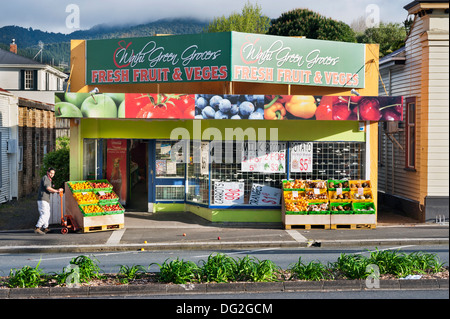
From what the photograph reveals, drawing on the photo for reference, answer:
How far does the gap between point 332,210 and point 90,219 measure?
7.33 m

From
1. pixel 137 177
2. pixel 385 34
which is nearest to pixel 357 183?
pixel 137 177

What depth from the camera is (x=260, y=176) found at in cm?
1852

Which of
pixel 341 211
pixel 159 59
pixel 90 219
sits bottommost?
pixel 90 219

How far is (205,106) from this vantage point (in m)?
17.2

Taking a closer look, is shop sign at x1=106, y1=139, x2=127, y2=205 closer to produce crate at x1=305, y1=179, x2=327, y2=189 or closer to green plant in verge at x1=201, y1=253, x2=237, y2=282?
produce crate at x1=305, y1=179, x2=327, y2=189

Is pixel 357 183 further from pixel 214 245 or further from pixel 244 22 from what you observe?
pixel 244 22

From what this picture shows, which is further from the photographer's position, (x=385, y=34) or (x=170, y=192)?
(x=385, y=34)

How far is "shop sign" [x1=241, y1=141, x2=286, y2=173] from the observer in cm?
1844

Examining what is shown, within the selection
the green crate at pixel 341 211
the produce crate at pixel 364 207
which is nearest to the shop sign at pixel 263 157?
the green crate at pixel 341 211

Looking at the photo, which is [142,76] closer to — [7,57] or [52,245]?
[52,245]

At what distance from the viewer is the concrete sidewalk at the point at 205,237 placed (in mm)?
14984

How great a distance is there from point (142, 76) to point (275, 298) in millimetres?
11834

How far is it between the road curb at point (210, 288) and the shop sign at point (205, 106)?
7805 mm
